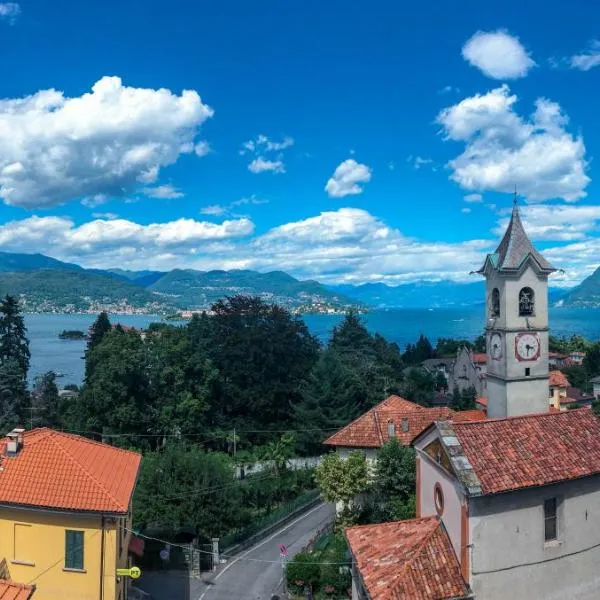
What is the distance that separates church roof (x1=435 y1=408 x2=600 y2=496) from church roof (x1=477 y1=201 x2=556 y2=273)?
9.28 metres

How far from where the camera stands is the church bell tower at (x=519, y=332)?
1056 inches

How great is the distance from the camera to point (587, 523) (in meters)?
17.9

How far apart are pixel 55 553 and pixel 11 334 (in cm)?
3596

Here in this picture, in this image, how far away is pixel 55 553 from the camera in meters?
17.4

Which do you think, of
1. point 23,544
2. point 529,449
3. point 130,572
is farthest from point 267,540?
point 529,449

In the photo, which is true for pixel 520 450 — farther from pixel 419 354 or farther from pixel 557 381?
pixel 419 354

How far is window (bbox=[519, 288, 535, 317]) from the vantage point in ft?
89.7

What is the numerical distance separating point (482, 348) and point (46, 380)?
79.3 metres

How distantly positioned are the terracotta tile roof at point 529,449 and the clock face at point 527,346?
7228mm

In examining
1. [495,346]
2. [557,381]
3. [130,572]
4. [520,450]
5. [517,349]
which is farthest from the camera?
[557,381]

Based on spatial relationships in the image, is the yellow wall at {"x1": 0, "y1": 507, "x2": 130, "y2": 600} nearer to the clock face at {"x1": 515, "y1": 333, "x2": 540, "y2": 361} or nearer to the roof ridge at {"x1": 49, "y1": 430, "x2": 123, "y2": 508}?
the roof ridge at {"x1": 49, "y1": 430, "x2": 123, "y2": 508}

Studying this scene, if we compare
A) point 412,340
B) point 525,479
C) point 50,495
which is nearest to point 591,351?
point 525,479

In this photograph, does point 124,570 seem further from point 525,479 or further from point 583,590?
point 583,590

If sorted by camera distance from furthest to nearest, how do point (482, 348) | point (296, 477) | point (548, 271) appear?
point (482, 348) → point (296, 477) → point (548, 271)
